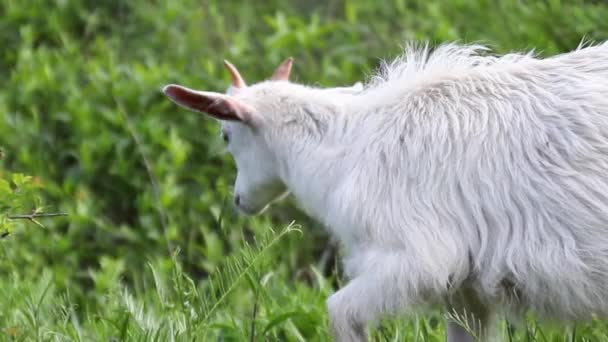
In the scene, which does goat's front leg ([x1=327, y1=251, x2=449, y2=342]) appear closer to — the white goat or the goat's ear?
the white goat

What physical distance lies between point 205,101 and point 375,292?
96cm

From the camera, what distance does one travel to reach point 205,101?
4.33 meters

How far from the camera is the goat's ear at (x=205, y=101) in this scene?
14.1ft

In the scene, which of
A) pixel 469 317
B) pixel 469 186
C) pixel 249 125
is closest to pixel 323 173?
pixel 249 125

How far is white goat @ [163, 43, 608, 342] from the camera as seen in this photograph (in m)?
3.83

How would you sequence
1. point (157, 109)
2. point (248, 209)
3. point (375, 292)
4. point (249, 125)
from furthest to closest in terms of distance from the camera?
point (157, 109) < point (248, 209) < point (249, 125) < point (375, 292)

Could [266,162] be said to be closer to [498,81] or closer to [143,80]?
[498,81]

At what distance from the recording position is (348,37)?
27.5 ft

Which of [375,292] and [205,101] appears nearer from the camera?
[375,292]

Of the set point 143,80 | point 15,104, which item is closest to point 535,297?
point 143,80

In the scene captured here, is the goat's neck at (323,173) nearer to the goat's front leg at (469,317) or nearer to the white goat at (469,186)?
the white goat at (469,186)

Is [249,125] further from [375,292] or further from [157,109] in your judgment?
[157,109]

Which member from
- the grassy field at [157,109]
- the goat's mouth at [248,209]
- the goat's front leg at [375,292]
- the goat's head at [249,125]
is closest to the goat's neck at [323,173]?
the goat's head at [249,125]

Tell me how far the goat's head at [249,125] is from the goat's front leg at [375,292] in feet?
2.40
